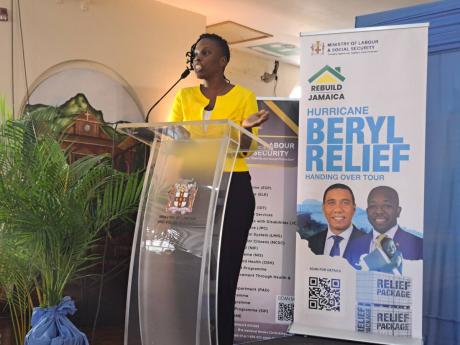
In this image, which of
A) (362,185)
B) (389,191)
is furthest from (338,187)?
(389,191)

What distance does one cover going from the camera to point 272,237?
142 inches

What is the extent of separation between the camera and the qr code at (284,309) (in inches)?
140

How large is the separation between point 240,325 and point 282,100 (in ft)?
4.88

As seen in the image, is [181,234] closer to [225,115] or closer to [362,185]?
[225,115]

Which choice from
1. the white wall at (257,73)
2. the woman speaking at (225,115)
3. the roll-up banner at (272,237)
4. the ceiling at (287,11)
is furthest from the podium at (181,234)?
the white wall at (257,73)

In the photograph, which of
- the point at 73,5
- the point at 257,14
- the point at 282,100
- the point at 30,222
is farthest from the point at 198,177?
the point at 257,14

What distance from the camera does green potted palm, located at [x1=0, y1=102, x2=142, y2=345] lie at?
8.14ft

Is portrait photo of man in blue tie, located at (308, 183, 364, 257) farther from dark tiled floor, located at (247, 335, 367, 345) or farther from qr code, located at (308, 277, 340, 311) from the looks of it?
dark tiled floor, located at (247, 335, 367, 345)

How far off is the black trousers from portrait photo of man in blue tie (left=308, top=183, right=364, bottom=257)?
1.00m

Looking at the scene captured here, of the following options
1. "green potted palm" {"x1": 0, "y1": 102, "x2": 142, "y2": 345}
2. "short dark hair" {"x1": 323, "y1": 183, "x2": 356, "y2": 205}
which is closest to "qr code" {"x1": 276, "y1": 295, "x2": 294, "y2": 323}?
"short dark hair" {"x1": 323, "y1": 183, "x2": 356, "y2": 205}

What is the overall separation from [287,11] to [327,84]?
2271mm

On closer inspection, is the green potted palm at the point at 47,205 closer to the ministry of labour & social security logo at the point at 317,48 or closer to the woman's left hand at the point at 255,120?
the woman's left hand at the point at 255,120

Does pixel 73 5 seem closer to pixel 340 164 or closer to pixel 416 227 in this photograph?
pixel 340 164

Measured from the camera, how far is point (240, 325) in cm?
368
